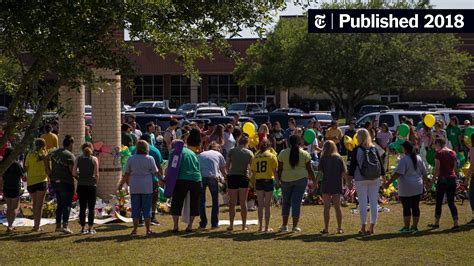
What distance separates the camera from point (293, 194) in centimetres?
1574

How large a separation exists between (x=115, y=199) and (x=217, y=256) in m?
5.04

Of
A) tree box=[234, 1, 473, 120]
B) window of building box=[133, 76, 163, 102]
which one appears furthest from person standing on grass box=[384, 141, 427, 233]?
window of building box=[133, 76, 163, 102]

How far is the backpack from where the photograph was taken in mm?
15102

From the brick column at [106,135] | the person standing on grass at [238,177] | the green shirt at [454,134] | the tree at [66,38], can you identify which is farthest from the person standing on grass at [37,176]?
the green shirt at [454,134]

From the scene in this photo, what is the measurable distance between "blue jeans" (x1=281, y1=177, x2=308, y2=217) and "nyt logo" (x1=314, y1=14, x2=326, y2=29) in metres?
15.6

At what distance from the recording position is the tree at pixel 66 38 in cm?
916

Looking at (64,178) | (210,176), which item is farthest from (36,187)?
(210,176)

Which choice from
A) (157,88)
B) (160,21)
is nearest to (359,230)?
(160,21)

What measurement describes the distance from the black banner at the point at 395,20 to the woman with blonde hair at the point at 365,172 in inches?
368

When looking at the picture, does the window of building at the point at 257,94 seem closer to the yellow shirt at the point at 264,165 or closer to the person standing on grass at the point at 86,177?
the yellow shirt at the point at 264,165

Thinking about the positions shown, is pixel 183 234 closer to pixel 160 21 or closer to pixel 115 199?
pixel 115 199

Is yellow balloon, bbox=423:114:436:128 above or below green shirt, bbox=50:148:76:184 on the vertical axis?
above

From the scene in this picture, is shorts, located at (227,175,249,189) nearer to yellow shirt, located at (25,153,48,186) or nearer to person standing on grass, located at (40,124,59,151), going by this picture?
yellow shirt, located at (25,153,48,186)

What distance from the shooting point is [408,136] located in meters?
26.2
